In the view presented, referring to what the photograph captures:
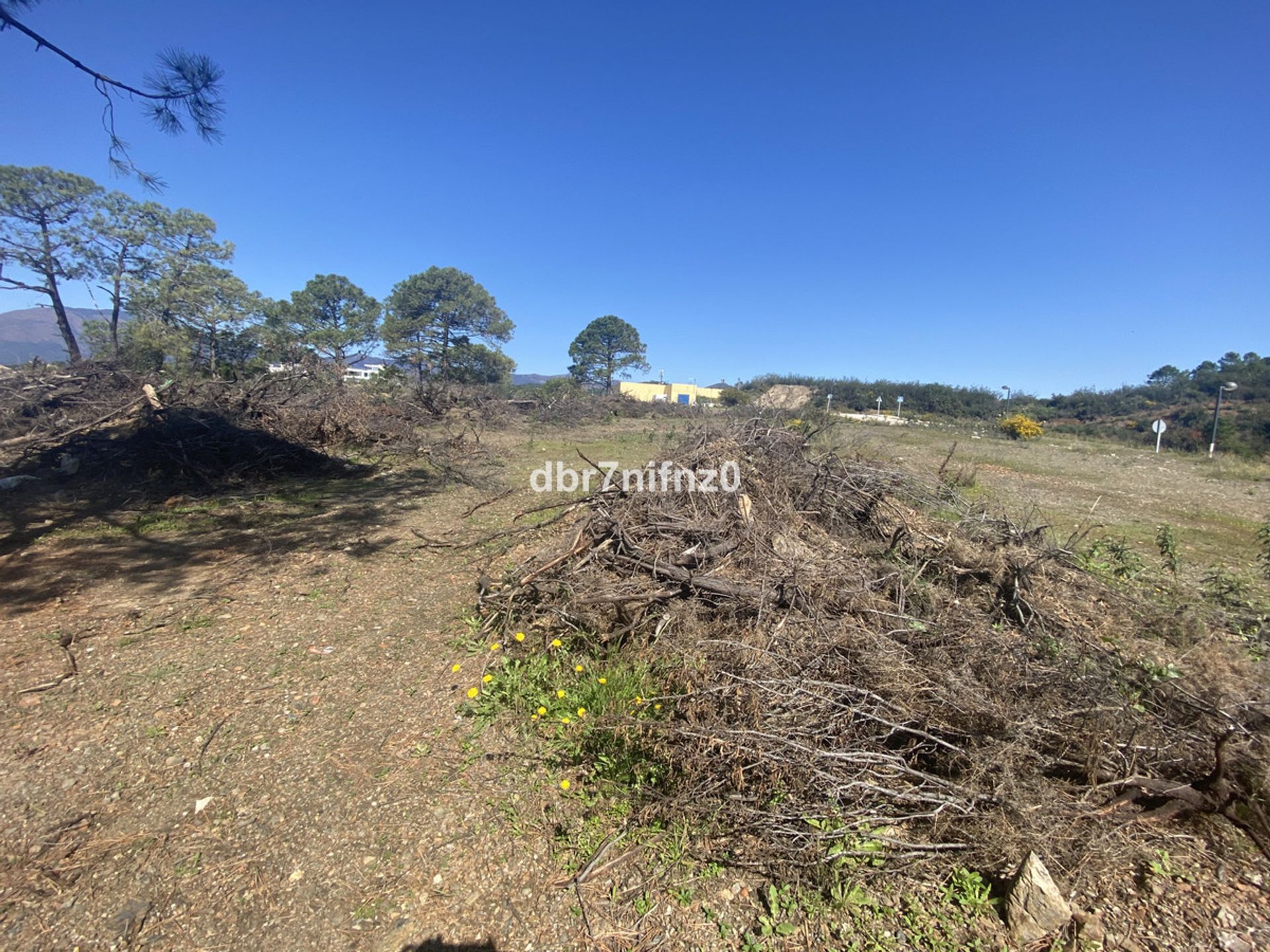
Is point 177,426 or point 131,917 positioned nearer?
point 131,917

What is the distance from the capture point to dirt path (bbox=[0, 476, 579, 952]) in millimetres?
1544

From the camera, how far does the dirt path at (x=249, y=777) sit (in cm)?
154

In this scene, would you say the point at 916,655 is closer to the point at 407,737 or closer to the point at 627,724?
the point at 627,724

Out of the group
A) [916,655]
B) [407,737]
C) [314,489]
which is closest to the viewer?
[407,737]

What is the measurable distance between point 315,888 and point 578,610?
1.74 m

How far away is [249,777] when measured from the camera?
6.85 feet

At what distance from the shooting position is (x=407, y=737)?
238 cm

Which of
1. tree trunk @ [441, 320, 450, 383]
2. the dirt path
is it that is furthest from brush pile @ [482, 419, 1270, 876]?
tree trunk @ [441, 320, 450, 383]

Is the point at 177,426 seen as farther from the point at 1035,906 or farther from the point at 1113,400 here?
the point at 1113,400

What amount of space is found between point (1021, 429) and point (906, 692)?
2616 centimetres

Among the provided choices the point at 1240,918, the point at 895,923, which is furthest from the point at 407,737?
the point at 1240,918

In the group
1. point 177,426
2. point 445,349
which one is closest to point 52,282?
point 445,349

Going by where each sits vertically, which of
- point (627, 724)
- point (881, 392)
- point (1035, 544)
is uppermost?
point (881, 392)

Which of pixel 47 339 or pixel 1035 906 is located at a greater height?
pixel 47 339
